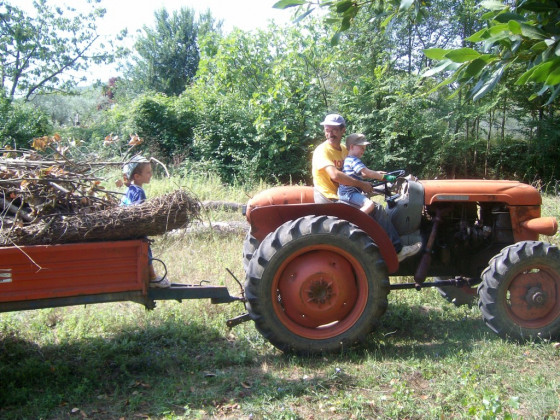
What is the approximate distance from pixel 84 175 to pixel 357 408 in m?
2.66

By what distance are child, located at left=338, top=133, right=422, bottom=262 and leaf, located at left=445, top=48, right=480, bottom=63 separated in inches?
113

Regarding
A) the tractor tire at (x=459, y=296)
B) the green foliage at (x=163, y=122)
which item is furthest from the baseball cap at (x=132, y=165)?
the green foliage at (x=163, y=122)

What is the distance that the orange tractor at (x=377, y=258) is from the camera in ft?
14.1

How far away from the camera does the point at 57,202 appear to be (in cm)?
397

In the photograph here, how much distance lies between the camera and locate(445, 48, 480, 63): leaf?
1775 mm

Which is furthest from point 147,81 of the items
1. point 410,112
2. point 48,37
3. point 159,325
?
point 159,325

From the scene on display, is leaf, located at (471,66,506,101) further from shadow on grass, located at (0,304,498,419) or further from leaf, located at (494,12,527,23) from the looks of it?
shadow on grass, located at (0,304,498,419)

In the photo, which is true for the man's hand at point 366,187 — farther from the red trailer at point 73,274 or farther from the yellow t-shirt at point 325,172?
the red trailer at point 73,274

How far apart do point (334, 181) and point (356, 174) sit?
0.23m

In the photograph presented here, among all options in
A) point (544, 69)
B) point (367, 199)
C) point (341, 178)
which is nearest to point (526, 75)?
point (544, 69)

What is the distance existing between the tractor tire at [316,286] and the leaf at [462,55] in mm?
2595

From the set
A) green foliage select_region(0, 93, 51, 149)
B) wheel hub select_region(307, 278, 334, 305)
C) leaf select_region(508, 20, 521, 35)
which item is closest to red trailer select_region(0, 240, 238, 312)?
wheel hub select_region(307, 278, 334, 305)

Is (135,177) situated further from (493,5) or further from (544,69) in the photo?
(544,69)

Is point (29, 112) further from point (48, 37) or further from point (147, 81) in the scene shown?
point (147, 81)
